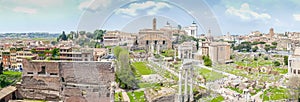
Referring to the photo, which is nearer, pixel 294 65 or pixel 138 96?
pixel 138 96

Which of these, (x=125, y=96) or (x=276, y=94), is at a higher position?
(x=125, y=96)

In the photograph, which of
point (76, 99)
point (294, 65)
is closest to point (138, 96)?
point (76, 99)

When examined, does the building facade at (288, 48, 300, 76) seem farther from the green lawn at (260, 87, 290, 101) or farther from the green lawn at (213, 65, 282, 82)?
the green lawn at (260, 87, 290, 101)

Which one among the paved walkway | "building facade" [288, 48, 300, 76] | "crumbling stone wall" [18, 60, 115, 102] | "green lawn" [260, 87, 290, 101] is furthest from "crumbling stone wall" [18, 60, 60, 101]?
"building facade" [288, 48, 300, 76]

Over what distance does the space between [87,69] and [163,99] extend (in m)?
2.55

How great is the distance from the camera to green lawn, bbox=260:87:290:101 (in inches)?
314

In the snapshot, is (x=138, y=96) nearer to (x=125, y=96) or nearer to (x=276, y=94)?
(x=125, y=96)

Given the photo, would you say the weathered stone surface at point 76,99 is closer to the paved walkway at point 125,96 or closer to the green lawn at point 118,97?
the green lawn at point 118,97

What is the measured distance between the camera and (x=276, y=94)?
8.52 m

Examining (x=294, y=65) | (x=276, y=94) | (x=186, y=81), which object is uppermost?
(x=186, y=81)

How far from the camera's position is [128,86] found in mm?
8172

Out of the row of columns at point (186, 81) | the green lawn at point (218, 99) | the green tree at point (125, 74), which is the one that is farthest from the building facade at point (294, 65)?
the green tree at point (125, 74)

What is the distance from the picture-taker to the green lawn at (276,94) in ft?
26.2

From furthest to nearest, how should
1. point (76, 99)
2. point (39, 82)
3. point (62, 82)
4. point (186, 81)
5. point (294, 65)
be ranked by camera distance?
point (294, 65), point (39, 82), point (62, 82), point (186, 81), point (76, 99)
